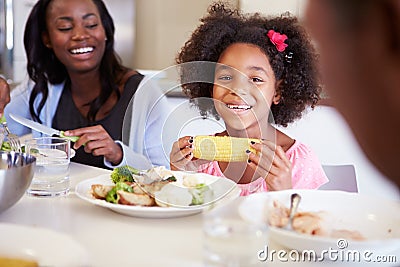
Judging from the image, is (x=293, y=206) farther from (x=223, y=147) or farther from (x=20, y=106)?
(x=20, y=106)

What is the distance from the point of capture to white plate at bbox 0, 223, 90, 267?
2.43 ft

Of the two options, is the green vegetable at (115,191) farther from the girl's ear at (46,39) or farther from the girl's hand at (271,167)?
the girl's ear at (46,39)

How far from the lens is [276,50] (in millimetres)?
1464

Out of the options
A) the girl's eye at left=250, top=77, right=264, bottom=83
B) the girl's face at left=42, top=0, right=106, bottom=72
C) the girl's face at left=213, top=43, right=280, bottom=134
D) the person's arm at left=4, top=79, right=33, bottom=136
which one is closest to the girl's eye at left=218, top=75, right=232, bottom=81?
the girl's face at left=213, top=43, right=280, bottom=134

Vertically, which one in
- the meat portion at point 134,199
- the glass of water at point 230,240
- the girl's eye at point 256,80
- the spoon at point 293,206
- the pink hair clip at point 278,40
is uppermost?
the pink hair clip at point 278,40

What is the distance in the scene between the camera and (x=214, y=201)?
1.07m

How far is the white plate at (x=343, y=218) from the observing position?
80cm

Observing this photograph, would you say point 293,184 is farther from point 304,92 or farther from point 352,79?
point 352,79

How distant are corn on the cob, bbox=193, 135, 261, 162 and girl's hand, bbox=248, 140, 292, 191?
29mm

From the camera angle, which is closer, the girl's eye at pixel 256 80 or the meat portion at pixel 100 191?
the meat portion at pixel 100 191

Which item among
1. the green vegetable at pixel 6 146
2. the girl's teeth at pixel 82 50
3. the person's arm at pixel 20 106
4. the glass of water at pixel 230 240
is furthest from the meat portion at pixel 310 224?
the person's arm at pixel 20 106

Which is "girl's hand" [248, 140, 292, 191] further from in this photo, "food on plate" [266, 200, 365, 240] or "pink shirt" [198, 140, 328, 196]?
"food on plate" [266, 200, 365, 240]

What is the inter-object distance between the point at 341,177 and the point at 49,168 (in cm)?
89

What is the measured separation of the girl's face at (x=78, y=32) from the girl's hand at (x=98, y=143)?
0.46 meters
